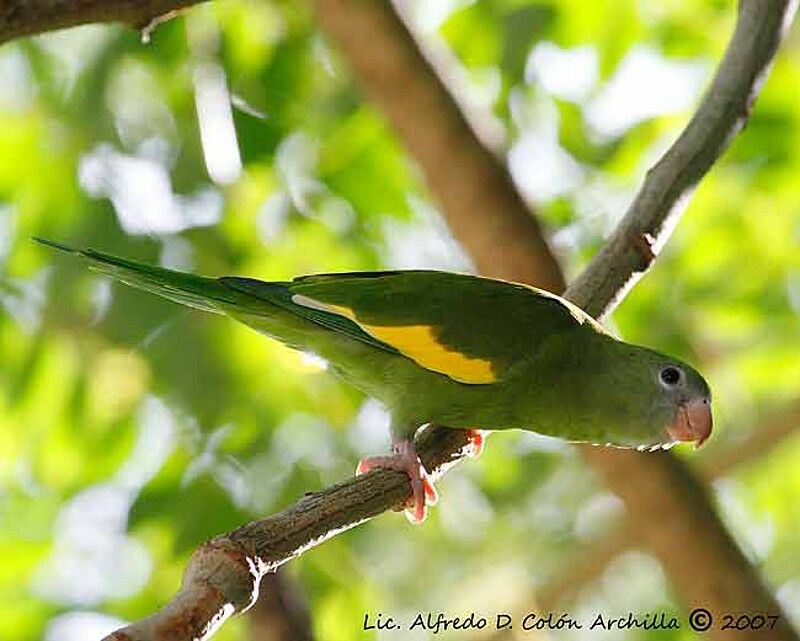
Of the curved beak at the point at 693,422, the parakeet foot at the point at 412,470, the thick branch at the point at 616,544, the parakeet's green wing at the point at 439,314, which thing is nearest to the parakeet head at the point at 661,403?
the curved beak at the point at 693,422

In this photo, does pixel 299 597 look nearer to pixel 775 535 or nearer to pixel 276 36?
pixel 276 36

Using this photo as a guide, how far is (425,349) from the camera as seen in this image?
8.86 feet

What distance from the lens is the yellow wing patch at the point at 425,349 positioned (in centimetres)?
266

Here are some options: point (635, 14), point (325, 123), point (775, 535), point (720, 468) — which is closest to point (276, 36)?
point (325, 123)

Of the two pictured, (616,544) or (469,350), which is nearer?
(469,350)

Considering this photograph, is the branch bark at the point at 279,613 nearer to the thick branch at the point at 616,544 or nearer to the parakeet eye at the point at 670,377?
the parakeet eye at the point at 670,377

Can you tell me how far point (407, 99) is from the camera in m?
3.51

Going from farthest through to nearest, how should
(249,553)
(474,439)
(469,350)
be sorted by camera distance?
(469,350)
(474,439)
(249,553)

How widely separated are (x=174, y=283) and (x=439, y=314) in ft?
1.97

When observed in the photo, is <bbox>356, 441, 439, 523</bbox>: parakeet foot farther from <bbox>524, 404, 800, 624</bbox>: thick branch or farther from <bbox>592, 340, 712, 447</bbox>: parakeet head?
<bbox>524, 404, 800, 624</bbox>: thick branch

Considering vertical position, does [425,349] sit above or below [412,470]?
above
